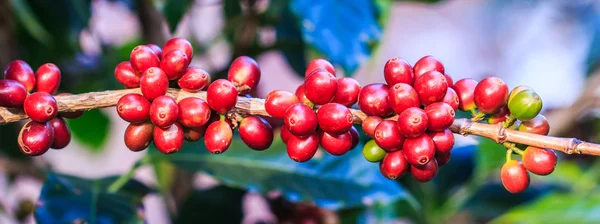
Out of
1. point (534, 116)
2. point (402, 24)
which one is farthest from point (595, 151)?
point (402, 24)

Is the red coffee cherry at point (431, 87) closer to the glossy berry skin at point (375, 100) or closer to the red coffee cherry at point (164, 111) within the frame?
the glossy berry skin at point (375, 100)

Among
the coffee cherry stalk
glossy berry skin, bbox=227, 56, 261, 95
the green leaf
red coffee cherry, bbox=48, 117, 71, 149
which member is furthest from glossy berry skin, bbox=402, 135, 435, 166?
the green leaf

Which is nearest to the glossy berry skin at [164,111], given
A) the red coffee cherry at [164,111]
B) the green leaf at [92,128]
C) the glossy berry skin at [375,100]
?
the red coffee cherry at [164,111]

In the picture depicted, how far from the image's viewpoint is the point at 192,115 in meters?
0.30

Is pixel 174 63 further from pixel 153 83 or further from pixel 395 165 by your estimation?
pixel 395 165

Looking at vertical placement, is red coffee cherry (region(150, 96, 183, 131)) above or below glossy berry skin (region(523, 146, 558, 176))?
below

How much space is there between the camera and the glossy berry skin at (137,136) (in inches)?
12.3

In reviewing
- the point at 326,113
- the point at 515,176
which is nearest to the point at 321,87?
the point at 326,113

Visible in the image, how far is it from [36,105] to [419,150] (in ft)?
0.69

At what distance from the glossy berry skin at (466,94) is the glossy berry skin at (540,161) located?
4 centimetres

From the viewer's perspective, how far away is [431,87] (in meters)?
0.29

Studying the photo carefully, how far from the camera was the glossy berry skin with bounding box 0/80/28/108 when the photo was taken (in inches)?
11.8

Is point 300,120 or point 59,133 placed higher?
point 300,120

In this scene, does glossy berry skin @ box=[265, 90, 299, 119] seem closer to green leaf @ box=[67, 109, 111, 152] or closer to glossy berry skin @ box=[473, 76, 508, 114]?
glossy berry skin @ box=[473, 76, 508, 114]
